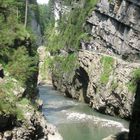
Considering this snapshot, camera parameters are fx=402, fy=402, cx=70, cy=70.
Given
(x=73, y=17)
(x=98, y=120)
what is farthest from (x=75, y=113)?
(x=73, y=17)

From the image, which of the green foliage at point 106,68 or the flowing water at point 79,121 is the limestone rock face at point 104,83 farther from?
the flowing water at point 79,121

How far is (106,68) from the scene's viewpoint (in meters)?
57.3

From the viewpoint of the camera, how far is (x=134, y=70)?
51.8 meters

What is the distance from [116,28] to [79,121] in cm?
1834

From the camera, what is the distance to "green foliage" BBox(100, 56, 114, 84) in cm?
5682

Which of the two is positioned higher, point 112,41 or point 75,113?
point 112,41

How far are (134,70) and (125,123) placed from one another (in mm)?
7075

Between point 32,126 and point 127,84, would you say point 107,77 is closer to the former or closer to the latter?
point 127,84

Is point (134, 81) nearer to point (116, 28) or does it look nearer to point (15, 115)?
point (116, 28)

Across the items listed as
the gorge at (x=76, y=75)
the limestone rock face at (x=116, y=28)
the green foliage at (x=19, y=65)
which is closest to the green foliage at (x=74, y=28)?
the gorge at (x=76, y=75)

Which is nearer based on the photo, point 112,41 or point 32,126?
point 32,126

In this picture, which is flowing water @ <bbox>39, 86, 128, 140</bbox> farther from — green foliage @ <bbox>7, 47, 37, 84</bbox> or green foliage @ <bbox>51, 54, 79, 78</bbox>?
green foliage @ <bbox>7, 47, 37, 84</bbox>

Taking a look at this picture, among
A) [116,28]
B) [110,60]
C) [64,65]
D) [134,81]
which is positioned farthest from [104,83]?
[64,65]

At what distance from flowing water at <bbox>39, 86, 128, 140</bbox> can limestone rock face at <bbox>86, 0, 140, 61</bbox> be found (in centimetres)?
991
